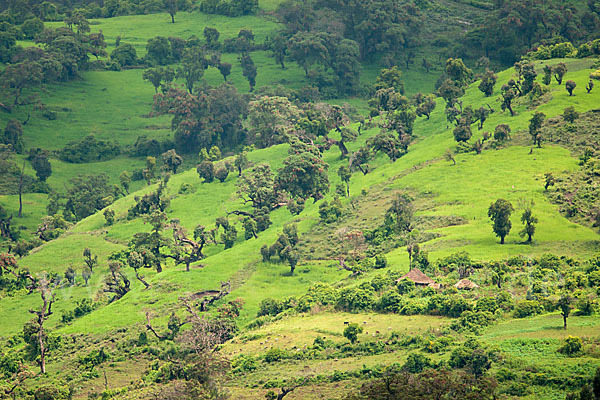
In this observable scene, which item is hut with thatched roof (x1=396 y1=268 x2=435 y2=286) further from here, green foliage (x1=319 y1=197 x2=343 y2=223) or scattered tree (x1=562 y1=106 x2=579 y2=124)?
scattered tree (x1=562 y1=106 x2=579 y2=124)

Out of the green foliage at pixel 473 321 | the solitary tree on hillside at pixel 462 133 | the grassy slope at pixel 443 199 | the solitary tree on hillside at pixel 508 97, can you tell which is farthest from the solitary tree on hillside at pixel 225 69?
the green foliage at pixel 473 321

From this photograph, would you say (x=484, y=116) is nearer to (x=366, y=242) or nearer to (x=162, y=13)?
(x=366, y=242)

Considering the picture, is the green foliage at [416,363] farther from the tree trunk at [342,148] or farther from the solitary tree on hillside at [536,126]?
the tree trunk at [342,148]

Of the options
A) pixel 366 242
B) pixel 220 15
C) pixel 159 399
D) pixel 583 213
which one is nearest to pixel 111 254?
pixel 366 242

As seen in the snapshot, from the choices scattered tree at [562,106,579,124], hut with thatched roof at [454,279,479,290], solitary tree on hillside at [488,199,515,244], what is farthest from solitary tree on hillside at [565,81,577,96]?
hut with thatched roof at [454,279,479,290]

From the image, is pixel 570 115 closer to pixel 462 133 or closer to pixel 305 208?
pixel 462 133
